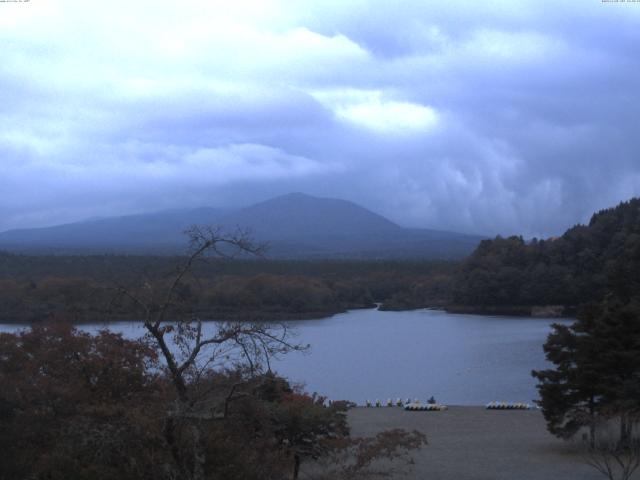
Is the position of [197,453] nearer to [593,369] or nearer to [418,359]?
[593,369]

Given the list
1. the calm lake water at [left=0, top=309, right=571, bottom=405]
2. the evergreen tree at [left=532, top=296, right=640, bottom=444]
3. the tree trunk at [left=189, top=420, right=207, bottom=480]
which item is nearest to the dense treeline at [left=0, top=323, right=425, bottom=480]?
the tree trunk at [left=189, top=420, right=207, bottom=480]

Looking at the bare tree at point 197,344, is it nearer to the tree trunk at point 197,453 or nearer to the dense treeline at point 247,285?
the tree trunk at point 197,453

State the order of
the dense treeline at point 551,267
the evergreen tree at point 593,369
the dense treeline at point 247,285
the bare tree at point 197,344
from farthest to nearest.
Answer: the dense treeline at point 551,267 < the dense treeline at point 247,285 < the evergreen tree at point 593,369 < the bare tree at point 197,344

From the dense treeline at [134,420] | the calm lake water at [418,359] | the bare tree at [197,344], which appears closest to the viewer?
the bare tree at [197,344]

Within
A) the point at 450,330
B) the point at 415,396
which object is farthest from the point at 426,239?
the point at 415,396

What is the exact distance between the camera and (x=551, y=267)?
58719mm

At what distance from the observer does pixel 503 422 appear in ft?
66.7

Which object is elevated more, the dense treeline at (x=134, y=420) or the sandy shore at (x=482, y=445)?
the dense treeline at (x=134, y=420)

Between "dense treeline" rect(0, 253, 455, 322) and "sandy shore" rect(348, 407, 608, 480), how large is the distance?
3.95 meters

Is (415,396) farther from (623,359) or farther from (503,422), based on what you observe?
(623,359)

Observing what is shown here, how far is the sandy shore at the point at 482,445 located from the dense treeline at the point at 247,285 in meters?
3.95

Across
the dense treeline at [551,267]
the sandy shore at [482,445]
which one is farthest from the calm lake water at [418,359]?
the dense treeline at [551,267]

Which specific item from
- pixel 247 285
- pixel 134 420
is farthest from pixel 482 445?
pixel 247 285

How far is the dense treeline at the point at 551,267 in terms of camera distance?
182 ft
